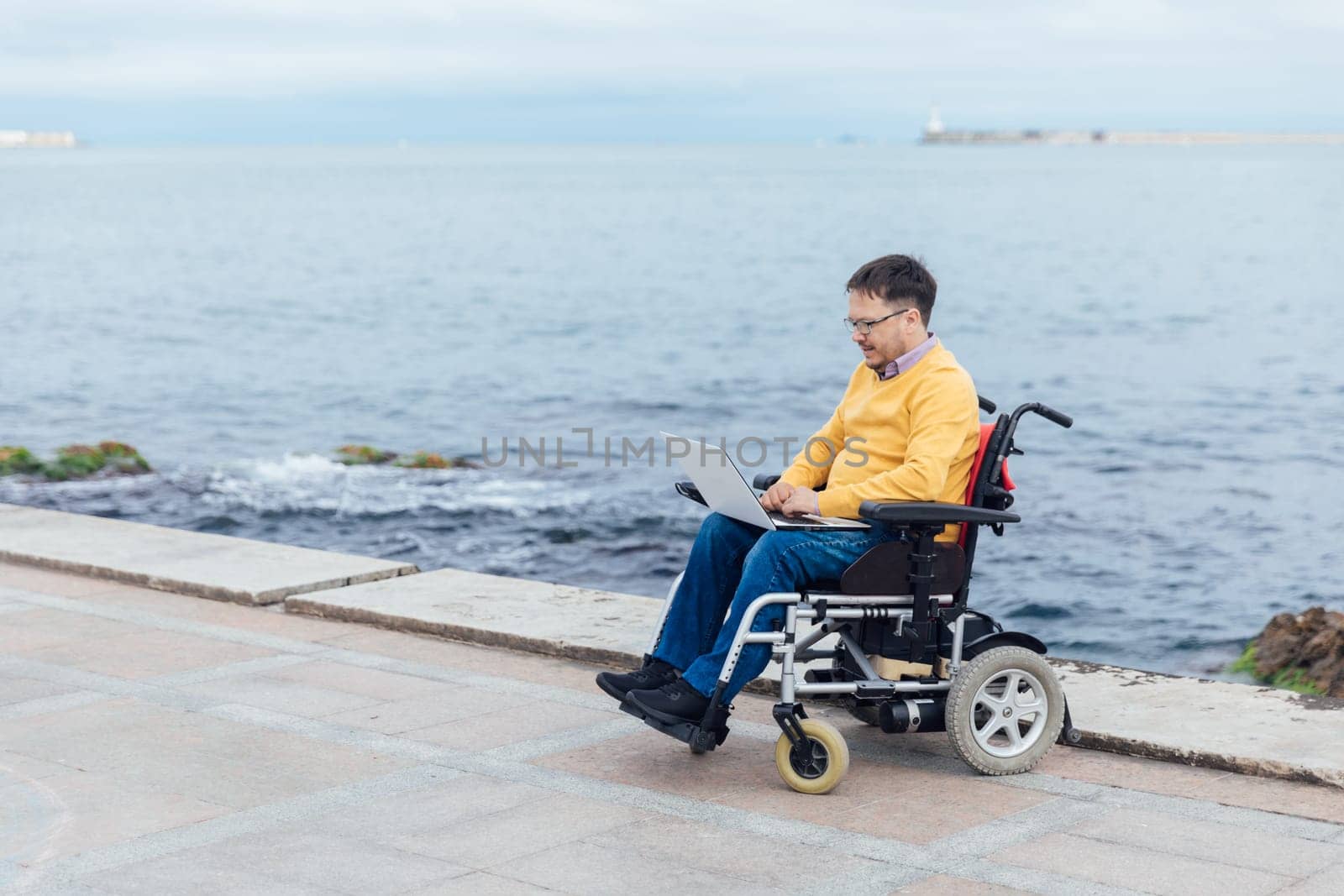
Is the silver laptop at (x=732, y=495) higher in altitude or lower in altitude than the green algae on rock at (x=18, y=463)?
higher

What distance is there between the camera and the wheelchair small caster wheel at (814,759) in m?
4.60

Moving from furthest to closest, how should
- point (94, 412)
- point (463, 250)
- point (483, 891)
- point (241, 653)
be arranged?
point (463, 250) → point (94, 412) → point (241, 653) → point (483, 891)

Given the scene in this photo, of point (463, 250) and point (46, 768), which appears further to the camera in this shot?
point (463, 250)

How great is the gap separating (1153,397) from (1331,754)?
21.5 metres

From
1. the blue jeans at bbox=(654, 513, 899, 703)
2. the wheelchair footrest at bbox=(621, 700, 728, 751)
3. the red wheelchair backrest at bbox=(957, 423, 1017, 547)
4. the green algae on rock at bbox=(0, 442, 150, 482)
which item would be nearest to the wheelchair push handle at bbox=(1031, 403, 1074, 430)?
the red wheelchair backrest at bbox=(957, 423, 1017, 547)

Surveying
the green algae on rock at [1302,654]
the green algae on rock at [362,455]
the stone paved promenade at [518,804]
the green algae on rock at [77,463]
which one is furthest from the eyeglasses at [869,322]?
the green algae on rock at [362,455]

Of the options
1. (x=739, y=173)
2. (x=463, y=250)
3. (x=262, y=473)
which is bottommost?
(x=262, y=473)

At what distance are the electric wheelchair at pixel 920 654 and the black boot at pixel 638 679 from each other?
80 mm

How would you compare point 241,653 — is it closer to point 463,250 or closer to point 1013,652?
point 1013,652

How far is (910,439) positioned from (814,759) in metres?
1.02

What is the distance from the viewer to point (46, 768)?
482 centimetres

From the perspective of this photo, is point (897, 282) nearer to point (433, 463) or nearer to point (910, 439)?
point (910, 439)

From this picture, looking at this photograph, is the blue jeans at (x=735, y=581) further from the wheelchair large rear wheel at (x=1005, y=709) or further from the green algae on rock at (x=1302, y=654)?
the green algae on rock at (x=1302, y=654)

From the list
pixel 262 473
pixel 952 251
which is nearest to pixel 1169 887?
pixel 262 473
